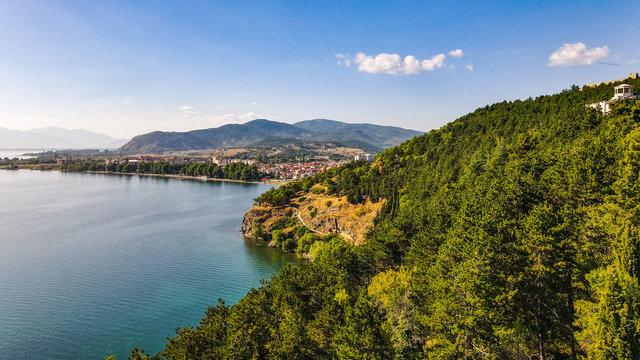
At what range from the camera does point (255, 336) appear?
15.9m

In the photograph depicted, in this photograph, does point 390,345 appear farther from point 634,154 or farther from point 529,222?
point 634,154

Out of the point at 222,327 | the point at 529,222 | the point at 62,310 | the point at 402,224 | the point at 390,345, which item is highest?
the point at 529,222

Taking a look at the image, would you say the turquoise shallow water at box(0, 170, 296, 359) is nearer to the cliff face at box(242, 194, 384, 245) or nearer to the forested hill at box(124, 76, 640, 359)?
the cliff face at box(242, 194, 384, 245)

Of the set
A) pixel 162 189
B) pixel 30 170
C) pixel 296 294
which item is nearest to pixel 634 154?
pixel 296 294

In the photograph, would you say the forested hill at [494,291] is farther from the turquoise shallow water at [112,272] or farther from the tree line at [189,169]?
the tree line at [189,169]

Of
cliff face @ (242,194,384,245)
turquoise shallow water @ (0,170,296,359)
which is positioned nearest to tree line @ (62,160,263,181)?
turquoise shallow water @ (0,170,296,359)

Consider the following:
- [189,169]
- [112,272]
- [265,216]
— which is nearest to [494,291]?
[112,272]

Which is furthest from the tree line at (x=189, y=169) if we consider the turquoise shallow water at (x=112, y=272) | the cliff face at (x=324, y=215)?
the cliff face at (x=324, y=215)

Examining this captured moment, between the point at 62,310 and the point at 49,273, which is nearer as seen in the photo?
the point at 62,310

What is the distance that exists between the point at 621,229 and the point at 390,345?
29.5 ft

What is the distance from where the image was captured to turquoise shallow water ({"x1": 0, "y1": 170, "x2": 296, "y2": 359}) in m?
27.6

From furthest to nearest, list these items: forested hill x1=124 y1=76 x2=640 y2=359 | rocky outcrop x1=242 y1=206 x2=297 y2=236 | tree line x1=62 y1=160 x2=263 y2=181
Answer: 1. tree line x1=62 y1=160 x2=263 y2=181
2. rocky outcrop x1=242 y1=206 x2=297 y2=236
3. forested hill x1=124 y1=76 x2=640 y2=359

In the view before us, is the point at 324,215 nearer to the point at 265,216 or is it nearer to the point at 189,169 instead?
the point at 265,216

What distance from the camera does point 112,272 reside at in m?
39.6
